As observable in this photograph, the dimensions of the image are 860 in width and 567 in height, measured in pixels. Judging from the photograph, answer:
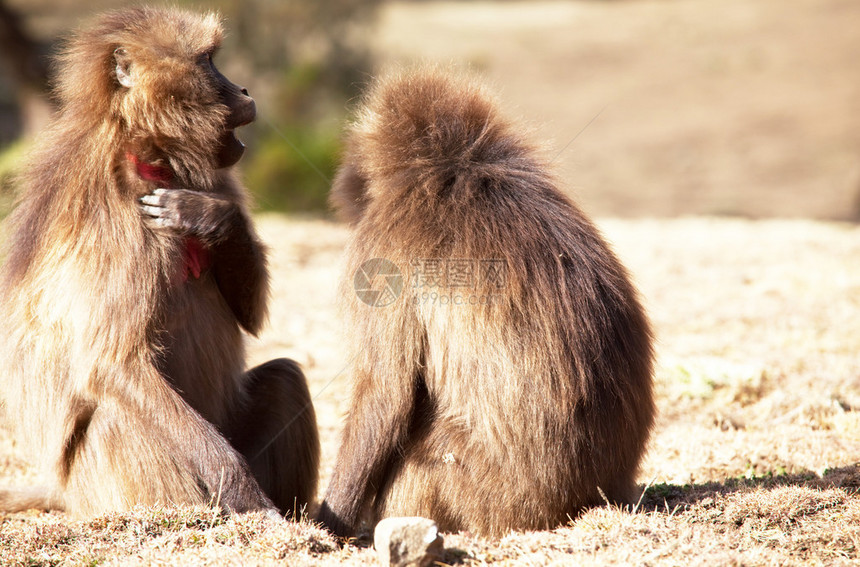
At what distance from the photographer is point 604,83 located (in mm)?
28016

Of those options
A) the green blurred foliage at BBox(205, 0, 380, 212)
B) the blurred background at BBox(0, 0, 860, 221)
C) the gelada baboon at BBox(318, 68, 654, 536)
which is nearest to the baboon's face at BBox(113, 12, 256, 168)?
the gelada baboon at BBox(318, 68, 654, 536)

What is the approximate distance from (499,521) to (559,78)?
2664 centimetres

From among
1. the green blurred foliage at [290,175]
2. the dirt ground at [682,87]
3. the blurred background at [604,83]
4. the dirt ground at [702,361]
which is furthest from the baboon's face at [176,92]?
the dirt ground at [682,87]

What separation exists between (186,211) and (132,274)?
32cm

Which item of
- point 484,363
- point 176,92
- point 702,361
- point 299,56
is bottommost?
point 702,361

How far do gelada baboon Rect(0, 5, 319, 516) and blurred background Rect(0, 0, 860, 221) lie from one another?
125 cm

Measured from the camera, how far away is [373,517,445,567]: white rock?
115 inches

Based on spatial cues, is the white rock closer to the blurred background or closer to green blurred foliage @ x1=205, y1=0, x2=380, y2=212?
the blurred background

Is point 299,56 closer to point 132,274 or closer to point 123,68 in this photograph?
point 123,68

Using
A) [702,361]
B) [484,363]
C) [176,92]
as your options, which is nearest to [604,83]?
[702,361]

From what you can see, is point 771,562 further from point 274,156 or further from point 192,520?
point 274,156

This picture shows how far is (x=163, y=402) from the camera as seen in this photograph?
3.35 metres

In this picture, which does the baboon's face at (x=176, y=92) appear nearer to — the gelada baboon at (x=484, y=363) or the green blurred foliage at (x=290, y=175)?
the gelada baboon at (x=484, y=363)

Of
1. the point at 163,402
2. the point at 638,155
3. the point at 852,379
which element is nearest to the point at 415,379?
the point at 163,402
